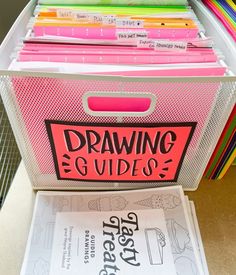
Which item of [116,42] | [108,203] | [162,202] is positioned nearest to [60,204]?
[108,203]

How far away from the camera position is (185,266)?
1.62 ft

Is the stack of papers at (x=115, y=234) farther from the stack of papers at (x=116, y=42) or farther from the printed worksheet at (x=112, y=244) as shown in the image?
the stack of papers at (x=116, y=42)

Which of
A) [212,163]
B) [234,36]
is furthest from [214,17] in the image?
[212,163]

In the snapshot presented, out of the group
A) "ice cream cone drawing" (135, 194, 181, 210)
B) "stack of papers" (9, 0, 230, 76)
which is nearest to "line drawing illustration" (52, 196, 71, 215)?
"ice cream cone drawing" (135, 194, 181, 210)

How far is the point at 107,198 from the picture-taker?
0.58 metres

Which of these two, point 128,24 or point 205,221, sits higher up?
point 128,24

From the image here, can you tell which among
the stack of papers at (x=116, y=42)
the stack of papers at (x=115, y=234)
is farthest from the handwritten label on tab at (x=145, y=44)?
the stack of papers at (x=115, y=234)

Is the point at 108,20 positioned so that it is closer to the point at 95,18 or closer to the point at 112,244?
the point at 95,18

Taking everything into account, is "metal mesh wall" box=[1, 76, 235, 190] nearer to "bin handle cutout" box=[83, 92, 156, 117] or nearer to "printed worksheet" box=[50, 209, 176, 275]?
"bin handle cutout" box=[83, 92, 156, 117]

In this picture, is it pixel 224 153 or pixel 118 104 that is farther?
pixel 224 153

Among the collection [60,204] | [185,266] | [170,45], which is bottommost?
[185,266]

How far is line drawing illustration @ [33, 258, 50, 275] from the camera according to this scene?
0.48m

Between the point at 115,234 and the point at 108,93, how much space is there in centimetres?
25

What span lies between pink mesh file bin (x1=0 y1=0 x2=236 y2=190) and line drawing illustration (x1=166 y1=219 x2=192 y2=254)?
9cm
